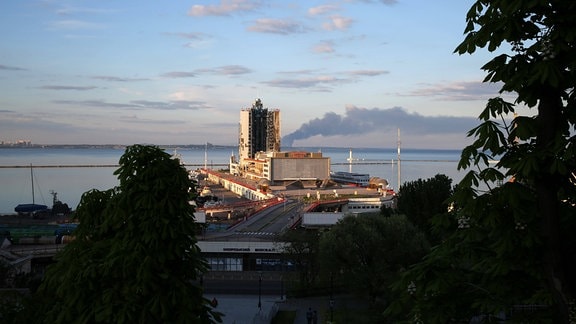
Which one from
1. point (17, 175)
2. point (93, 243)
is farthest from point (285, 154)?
point (93, 243)

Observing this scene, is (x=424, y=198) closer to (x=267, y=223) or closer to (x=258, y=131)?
(x=267, y=223)

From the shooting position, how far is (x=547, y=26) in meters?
4.82

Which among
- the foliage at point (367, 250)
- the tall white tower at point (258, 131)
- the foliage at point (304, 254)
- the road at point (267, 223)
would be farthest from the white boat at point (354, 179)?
the foliage at point (367, 250)

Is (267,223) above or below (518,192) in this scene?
below

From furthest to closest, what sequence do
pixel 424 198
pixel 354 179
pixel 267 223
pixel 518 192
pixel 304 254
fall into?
pixel 354 179 → pixel 267 223 → pixel 424 198 → pixel 304 254 → pixel 518 192

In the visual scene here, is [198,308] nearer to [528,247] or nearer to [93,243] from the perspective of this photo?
[93,243]

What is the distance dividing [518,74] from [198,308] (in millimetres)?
6733

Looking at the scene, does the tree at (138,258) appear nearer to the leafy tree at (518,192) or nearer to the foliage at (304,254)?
the leafy tree at (518,192)

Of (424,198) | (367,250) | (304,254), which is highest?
(424,198)

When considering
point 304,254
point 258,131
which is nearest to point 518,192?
point 304,254

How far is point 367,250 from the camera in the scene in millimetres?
26359

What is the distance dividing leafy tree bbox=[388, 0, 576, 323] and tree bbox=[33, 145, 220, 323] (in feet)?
16.3

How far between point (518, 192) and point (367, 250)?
72.0 feet

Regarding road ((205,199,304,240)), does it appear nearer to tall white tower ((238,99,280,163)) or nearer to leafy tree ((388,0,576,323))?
leafy tree ((388,0,576,323))
